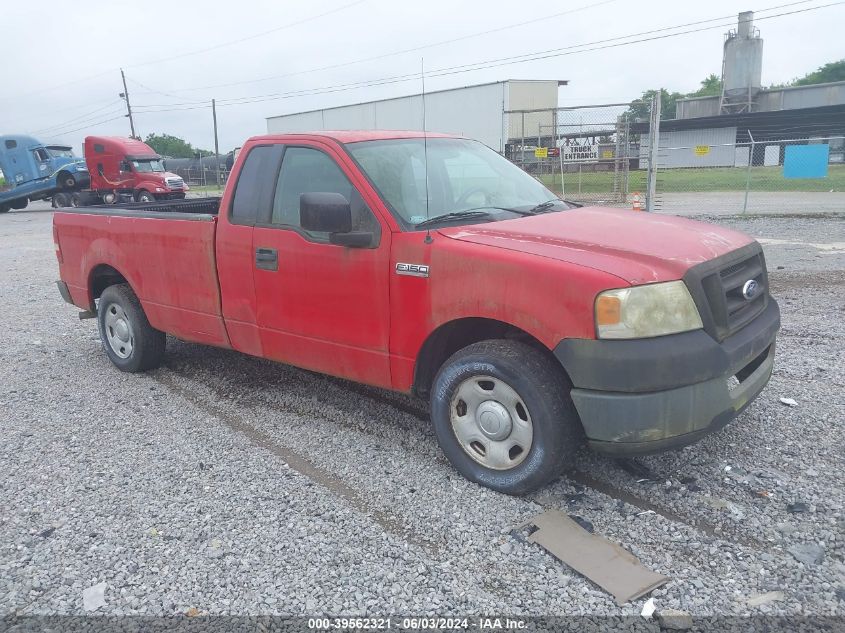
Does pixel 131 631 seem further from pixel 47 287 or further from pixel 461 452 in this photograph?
pixel 47 287

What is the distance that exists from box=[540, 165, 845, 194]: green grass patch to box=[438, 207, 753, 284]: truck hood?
15669 millimetres

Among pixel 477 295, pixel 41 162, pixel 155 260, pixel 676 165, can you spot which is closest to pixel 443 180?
pixel 477 295

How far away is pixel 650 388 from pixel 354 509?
158 cm

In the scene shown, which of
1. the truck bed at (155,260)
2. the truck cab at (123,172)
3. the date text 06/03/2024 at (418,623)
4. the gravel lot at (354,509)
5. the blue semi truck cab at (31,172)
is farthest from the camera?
the blue semi truck cab at (31,172)

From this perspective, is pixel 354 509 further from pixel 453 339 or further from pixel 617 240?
pixel 617 240

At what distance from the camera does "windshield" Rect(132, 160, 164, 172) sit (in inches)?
1129

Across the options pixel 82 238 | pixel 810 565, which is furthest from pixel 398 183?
pixel 82 238

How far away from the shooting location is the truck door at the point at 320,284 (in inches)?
155

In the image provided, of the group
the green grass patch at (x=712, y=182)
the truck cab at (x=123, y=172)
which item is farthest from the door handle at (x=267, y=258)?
the truck cab at (x=123, y=172)

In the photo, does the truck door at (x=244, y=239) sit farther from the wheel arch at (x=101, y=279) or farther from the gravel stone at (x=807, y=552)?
the gravel stone at (x=807, y=552)

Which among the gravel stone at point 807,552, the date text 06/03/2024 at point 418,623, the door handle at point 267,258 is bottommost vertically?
the date text 06/03/2024 at point 418,623

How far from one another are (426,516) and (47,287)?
9309 millimetres

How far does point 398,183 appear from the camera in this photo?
4.12 metres

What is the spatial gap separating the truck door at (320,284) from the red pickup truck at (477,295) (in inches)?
0.5
